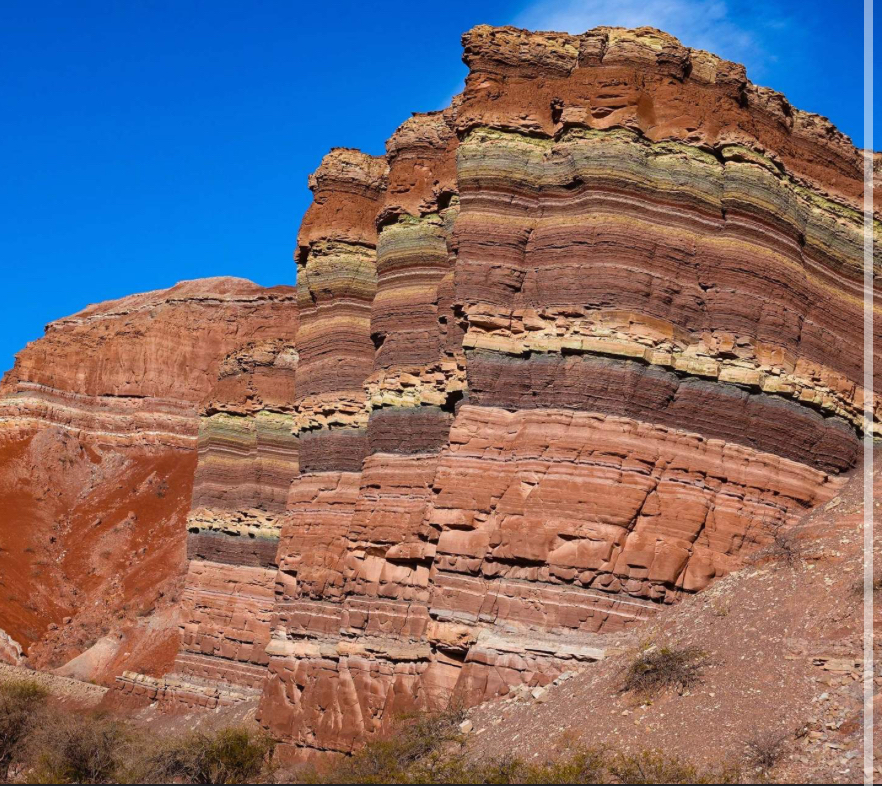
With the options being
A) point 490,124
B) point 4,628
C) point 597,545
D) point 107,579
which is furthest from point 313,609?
point 107,579

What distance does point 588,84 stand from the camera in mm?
21891

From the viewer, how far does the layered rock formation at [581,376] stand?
739 inches

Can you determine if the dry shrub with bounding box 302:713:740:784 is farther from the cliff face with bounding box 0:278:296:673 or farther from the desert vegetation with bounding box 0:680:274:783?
the cliff face with bounding box 0:278:296:673

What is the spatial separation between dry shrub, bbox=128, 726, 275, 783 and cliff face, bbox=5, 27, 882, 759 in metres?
0.86

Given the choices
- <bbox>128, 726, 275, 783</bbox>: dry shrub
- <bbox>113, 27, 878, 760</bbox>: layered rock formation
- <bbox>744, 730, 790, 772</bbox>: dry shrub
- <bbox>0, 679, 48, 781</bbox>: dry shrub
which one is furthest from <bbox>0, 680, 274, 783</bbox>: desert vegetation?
<bbox>744, 730, 790, 772</bbox>: dry shrub

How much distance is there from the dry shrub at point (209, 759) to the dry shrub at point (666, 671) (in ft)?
35.9

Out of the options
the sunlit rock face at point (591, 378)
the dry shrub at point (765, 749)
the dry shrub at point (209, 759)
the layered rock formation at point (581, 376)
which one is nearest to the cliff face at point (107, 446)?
the dry shrub at point (209, 759)

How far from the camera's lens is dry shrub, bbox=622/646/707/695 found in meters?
15.2

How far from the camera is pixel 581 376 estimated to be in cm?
1959

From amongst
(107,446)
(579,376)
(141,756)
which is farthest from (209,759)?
(107,446)

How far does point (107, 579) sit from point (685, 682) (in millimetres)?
50468

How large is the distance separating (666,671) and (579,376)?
240 inches

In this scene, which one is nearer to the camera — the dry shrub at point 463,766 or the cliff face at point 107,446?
the dry shrub at point 463,766

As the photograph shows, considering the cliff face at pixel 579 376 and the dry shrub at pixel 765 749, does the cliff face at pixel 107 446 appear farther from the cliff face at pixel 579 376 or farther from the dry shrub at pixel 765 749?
the dry shrub at pixel 765 749
